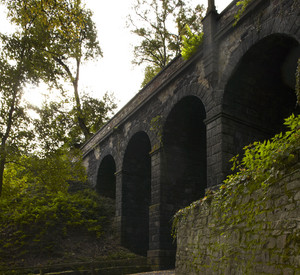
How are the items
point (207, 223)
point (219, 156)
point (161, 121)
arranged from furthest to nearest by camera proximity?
point (161, 121)
point (219, 156)
point (207, 223)

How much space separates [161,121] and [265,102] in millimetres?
3760

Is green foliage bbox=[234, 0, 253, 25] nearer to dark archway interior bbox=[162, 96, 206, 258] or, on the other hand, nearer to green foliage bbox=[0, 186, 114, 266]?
dark archway interior bbox=[162, 96, 206, 258]

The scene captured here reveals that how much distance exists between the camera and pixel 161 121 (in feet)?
39.9

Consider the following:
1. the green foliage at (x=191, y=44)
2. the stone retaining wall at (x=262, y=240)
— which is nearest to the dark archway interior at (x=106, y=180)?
the green foliage at (x=191, y=44)

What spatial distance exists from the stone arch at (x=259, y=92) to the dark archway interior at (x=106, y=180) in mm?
10352

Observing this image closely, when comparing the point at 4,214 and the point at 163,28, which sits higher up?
the point at 163,28

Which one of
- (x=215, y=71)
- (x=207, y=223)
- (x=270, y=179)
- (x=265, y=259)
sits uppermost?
(x=215, y=71)

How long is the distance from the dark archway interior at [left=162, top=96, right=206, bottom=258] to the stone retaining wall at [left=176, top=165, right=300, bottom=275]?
5850 millimetres

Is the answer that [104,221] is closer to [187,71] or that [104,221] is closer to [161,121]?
[161,121]

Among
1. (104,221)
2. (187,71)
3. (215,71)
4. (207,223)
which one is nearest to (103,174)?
(104,221)

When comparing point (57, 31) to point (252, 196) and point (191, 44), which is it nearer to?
point (191, 44)

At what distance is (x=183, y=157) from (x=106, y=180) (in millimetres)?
7742

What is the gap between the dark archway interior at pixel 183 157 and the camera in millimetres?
11594

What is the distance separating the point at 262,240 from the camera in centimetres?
392
